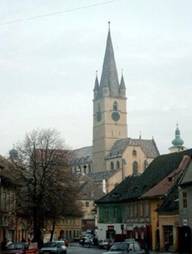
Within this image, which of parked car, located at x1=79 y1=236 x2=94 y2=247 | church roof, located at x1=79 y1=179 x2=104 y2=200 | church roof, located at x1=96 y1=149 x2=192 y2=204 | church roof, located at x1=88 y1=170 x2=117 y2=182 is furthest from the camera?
church roof, located at x1=88 y1=170 x2=117 y2=182

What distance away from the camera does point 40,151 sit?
222ft

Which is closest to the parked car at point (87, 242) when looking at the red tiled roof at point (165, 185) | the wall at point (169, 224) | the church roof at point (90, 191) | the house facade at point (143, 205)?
the house facade at point (143, 205)

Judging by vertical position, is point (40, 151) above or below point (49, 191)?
above

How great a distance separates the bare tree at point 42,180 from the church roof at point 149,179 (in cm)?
1083

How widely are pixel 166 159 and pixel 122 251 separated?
1719 inches

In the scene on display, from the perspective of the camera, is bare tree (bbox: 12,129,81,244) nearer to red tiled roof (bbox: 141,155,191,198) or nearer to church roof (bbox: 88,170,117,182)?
red tiled roof (bbox: 141,155,191,198)

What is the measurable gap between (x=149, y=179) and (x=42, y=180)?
55.6ft

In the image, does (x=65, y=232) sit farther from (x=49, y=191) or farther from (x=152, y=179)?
(x=49, y=191)

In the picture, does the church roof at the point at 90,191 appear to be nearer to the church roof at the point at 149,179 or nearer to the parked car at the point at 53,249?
the church roof at the point at 149,179

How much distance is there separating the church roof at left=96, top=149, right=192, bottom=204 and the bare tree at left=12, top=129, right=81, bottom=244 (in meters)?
10.8

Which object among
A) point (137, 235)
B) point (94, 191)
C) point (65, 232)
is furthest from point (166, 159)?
point (94, 191)

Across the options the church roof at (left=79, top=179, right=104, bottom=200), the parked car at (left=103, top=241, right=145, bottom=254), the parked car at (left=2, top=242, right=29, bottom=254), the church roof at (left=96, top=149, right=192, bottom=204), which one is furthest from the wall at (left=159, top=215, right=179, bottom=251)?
the church roof at (left=79, top=179, right=104, bottom=200)

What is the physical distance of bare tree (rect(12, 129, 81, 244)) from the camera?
216 feet

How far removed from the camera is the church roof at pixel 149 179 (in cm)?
7469
